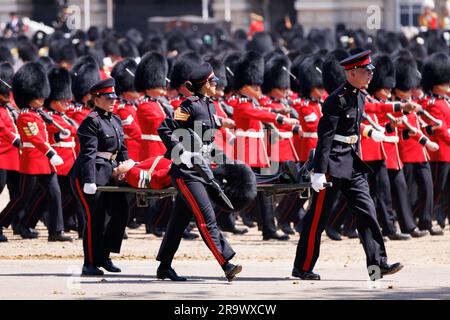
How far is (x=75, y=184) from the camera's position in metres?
9.73

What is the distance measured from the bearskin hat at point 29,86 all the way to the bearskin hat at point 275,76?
67.6 inches

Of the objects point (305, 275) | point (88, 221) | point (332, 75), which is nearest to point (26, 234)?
point (332, 75)

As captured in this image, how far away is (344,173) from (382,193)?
265 centimetres

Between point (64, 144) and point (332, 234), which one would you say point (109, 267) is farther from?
point (332, 234)

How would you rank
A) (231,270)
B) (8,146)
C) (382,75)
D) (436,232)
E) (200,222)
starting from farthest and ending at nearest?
(436,232) < (382,75) < (8,146) < (200,222) < (231,270)

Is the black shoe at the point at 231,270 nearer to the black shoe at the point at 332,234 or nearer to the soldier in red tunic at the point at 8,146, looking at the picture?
the black shoe at the point at 332,234

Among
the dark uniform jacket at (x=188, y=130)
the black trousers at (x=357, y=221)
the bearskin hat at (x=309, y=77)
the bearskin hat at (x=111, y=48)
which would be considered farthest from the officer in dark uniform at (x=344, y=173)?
the bearskin hat at (x=111, y=48)

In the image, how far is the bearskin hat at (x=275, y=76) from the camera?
1302 centimetres

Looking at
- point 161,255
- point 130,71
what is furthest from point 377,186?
point 161,255

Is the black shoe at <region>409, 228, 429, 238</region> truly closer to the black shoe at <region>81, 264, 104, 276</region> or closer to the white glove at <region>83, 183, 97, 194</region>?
the black shoe at <region>81, 264, 104, 276</region>

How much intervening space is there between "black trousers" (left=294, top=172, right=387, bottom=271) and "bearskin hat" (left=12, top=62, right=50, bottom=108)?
10.4 ft

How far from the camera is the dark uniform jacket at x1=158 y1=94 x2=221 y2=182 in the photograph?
9.19 meters

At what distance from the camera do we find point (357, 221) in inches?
368
